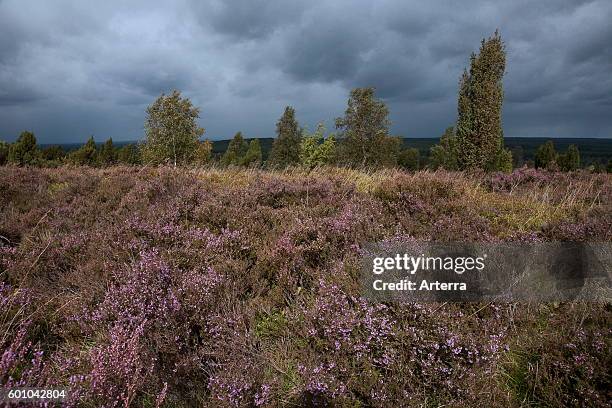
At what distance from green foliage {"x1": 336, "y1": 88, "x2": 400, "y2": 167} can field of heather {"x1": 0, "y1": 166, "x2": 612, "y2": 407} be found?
40845 mm

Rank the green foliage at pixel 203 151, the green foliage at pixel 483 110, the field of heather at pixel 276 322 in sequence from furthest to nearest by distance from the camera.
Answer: the green foliage at pixel 203 151
the green foliage at pixel 483 110
the field of heather at pixel 276 322

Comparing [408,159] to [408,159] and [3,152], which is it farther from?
[3,152]

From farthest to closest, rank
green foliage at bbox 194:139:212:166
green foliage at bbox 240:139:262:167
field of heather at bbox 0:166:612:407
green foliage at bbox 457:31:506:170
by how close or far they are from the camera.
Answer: green foliage at bbox 240:139:262:167, green foliage at bbox 194:139:212:166, green foliage at bbox 457:31:506:170, field of heather at bbox 0:166:612:407

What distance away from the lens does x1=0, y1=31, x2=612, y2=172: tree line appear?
25.1 metres

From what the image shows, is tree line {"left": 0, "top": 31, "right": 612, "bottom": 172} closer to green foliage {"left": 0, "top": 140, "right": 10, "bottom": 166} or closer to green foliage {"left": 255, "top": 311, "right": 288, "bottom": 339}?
green foliage {"left": 0, "top": 140, "right": 10, "bottom": 166}

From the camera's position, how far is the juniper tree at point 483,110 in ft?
81.8

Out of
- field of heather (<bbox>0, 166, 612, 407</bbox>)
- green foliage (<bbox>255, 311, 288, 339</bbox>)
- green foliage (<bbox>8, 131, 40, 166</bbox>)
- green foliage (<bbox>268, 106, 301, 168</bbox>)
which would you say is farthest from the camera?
green foliage (<bbox>268, 106, 301, 168</bbox>)

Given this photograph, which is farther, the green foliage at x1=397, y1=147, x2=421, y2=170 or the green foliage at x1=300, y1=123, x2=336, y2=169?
the green foliage at x1=397, y1=147, x2=421, y2=170

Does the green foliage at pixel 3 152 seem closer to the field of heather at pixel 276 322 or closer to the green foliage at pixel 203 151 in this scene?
the green foliage at pixel 203 151

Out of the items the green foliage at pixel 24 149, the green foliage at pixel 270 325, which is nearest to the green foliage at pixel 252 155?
the green foliage at pixel 24 149

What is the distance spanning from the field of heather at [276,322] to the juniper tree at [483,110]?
2077 centimetres

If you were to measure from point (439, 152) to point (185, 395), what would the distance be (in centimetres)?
7416

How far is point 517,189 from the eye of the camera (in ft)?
28.0

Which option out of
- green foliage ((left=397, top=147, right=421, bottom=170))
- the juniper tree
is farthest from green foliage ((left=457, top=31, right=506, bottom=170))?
green foliage ((left=397, top=147, right=421, bottom=170))
